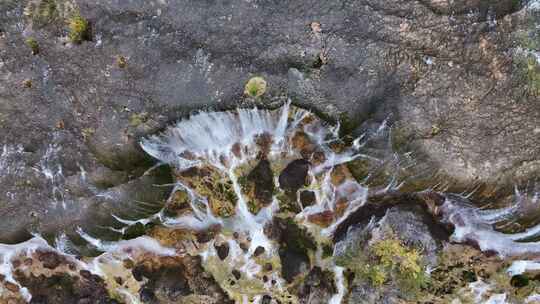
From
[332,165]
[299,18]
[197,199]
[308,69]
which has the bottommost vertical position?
[197,199]

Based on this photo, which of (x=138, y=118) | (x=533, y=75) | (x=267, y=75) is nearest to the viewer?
(x=533, y=75)

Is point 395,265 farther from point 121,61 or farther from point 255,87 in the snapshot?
point 121,61

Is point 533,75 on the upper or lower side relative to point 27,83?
upper

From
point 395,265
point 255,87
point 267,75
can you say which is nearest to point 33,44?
point 255,87

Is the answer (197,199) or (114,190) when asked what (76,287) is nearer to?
(114,190)

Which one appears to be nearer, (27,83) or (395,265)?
(395,265)

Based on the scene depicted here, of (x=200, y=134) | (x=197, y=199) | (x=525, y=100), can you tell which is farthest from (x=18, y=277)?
(x=525, y=100)

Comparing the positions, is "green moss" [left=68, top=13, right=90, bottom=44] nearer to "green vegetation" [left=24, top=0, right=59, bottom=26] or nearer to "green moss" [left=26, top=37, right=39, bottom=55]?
"green vegetation" [left=24, top=0, right=59, bottom=26]
